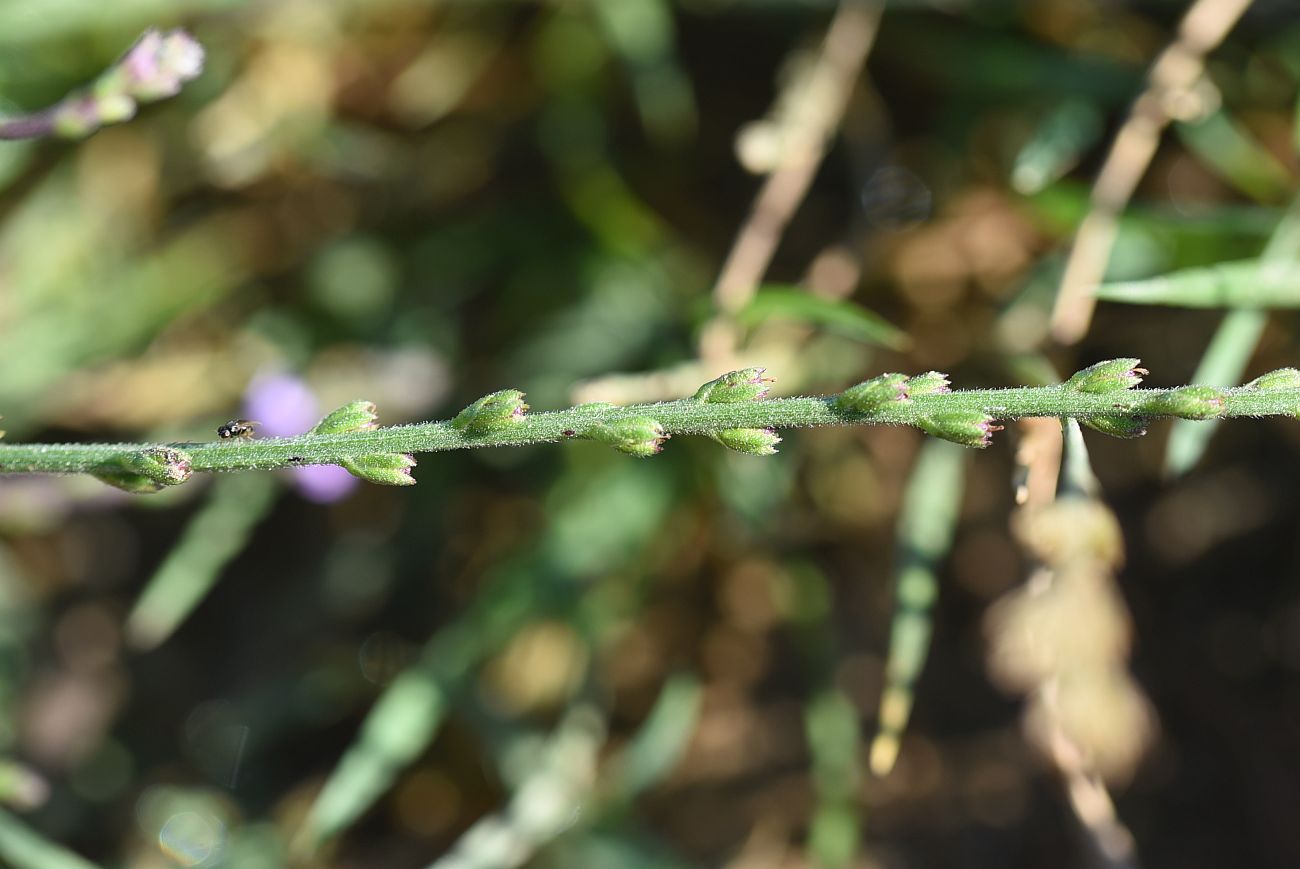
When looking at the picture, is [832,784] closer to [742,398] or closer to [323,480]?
[323,480]

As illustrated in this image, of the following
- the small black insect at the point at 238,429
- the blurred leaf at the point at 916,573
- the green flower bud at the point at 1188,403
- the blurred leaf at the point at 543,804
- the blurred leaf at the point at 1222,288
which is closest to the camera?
the green flower bud at the point at 1188,403

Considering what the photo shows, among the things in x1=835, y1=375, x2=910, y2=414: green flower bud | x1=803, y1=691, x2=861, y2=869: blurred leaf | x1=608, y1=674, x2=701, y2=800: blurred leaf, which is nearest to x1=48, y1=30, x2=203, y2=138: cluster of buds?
x1=835, y1=375, x2=910, y2=414: green flower bud

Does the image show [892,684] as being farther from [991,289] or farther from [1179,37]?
[1179,37]

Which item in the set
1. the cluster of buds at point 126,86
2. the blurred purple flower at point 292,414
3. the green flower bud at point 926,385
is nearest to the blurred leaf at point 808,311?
the green flower bud at point 926,385

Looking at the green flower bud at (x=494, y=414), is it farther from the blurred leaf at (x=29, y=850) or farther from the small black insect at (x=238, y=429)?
the blurred leaf at (x=29, y=850)

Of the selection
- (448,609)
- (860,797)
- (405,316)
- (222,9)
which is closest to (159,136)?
(222,9)

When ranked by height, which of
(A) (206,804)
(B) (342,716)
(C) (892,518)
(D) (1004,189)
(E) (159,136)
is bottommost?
(A) (206,804)

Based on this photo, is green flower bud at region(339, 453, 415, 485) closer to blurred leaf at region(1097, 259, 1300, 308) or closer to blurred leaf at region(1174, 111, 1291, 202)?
blurred leaf at region(1097, 259, 1300, 308)
